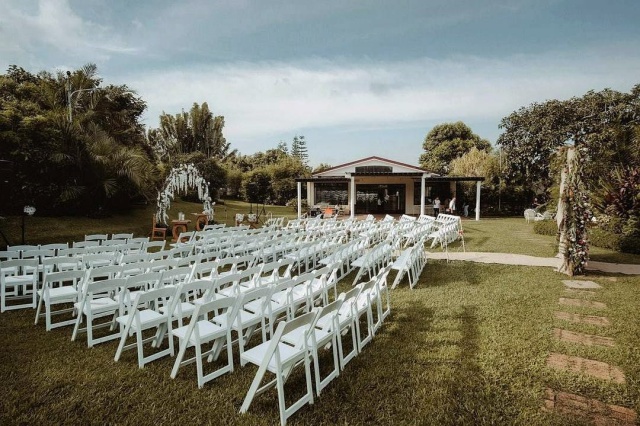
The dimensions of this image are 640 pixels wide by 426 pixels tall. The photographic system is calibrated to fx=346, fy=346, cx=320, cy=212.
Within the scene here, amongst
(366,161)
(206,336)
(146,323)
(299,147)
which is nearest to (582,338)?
(206,336)

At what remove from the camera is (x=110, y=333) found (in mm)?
4605

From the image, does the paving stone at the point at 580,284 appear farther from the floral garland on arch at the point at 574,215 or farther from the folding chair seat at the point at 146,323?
the folding chair seat at the point at 146,323

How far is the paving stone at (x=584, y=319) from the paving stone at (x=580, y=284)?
192cm

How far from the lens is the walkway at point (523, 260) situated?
337 inches

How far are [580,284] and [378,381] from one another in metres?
6.01

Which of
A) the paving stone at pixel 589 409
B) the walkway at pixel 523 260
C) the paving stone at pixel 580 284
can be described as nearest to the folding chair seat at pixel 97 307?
the paving stone at pixel 589 409

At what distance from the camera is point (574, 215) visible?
302 inches

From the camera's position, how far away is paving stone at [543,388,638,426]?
113 inches

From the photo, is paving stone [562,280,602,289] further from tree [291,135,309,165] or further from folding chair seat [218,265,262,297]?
tree [291,135,309,165]

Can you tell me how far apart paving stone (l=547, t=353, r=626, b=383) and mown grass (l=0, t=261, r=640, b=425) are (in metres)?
0.10

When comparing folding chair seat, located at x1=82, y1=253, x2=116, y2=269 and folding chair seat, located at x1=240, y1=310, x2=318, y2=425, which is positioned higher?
folding chair seat, located at x1=82, y1=253, x2=116, y2=269

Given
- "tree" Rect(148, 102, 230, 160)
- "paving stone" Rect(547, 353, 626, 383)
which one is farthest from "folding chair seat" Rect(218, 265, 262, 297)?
"tree" Rect(148, 102, 230, 160)

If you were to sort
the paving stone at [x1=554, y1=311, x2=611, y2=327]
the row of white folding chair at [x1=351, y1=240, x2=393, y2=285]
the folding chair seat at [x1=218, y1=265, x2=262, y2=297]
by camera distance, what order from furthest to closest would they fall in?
the row of white folding chair at [x1=351, y1=240, x2=393, y2=285] → the paving stone at [x1=554, y1=311, x2=611, y2=327] → the folding chair seat at [x1=218, y1=265, x2=262, y2=297]

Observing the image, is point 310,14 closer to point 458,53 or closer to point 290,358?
point 458,53
